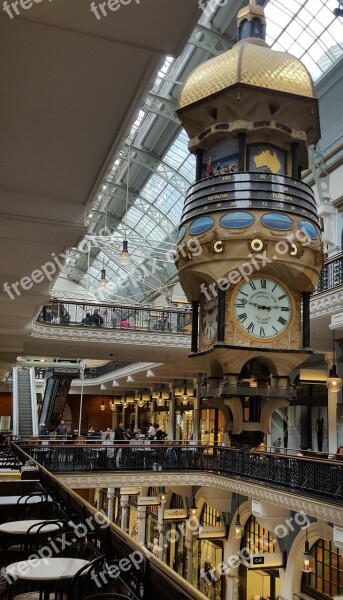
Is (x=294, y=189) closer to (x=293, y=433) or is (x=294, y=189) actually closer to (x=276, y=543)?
(x=276, y=543)

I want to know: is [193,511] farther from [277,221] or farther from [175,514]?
[277,221]

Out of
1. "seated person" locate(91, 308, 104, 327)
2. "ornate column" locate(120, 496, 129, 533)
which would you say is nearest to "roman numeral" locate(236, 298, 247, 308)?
"seated person" locate(91, 308, 104, 327)

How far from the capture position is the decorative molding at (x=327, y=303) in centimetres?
1168

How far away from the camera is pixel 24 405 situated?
23.3m

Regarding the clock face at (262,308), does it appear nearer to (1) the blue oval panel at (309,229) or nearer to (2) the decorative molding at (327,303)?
(1) the blue oval panel at (309,229)

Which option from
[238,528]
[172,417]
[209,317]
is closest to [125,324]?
[238,528]

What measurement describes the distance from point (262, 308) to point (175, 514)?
14919 mm

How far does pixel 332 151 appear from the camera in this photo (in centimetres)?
1545

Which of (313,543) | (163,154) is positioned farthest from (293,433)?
(163,154)

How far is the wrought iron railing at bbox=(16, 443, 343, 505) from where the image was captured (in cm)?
1102

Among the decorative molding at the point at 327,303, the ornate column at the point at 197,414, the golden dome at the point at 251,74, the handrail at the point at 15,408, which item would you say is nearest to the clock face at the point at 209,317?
the golden dome at the point at 251,74

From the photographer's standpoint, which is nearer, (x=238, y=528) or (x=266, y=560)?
(x=266, y=560)

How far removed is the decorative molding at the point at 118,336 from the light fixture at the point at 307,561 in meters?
7.02

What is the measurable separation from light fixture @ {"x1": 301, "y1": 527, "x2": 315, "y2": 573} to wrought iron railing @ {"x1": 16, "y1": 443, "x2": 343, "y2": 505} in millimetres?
1247
